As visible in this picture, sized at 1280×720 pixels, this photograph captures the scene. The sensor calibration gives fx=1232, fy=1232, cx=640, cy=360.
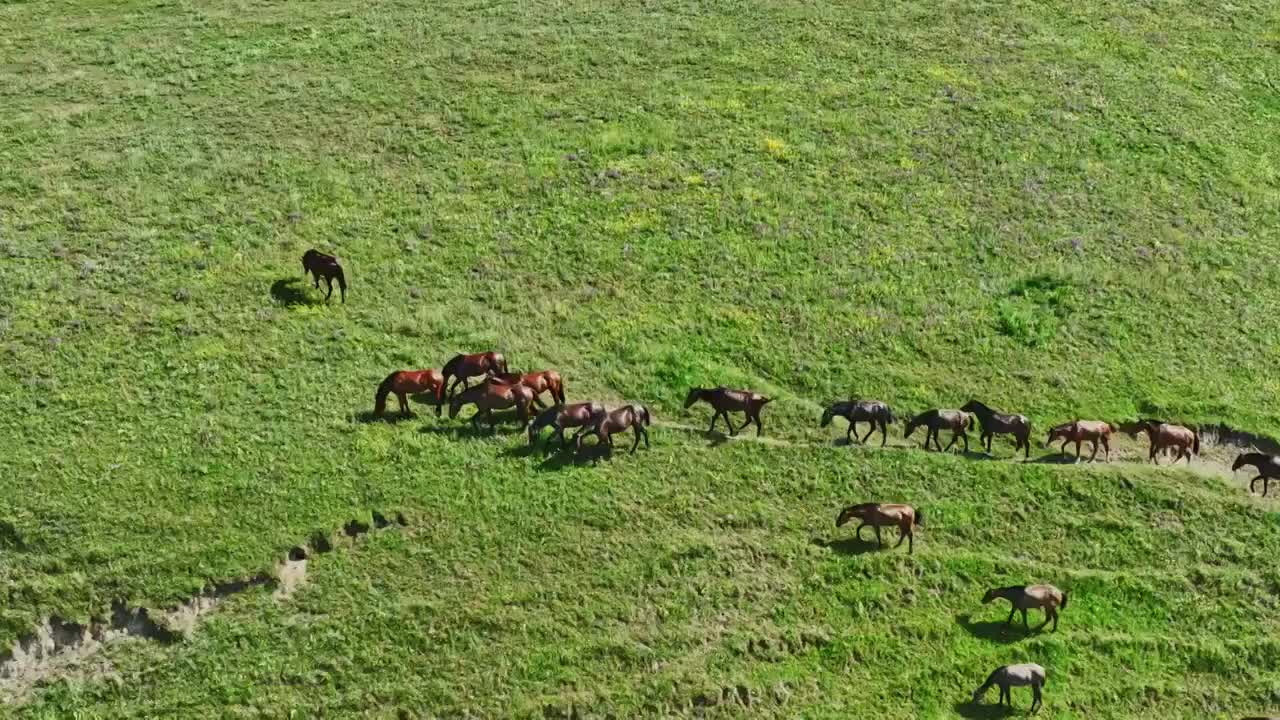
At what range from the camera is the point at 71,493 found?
24953mm

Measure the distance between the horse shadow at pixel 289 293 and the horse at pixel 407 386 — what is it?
17.9 feet

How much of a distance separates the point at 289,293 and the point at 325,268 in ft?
4.17

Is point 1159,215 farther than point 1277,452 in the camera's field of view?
Yes

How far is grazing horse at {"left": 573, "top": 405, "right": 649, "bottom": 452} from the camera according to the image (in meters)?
26.3

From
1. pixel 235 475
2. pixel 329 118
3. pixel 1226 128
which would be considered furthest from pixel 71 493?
pixel 1226 128

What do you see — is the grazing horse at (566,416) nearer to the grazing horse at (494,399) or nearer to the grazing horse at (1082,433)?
the grazing horse at (494,399)

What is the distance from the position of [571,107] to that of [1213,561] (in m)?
26.1

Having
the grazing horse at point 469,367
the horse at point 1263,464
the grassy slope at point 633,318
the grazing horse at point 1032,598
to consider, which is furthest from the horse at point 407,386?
the horse at point 1263,464

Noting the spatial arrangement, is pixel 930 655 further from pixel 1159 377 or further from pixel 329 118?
pixel 329 118

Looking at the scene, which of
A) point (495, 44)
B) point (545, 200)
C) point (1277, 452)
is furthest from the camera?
point (495, 44)

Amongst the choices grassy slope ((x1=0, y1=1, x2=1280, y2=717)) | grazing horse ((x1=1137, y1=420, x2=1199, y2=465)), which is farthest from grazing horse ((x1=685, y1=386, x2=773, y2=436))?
grazing horse ((x1=1137, y1=420, x2=1199, y2=465))

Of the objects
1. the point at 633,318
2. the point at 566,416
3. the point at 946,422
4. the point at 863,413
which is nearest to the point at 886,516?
the point at 863,413

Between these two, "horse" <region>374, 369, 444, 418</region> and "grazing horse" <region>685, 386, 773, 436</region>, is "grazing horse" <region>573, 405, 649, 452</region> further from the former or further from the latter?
"horse" <region>374, 369, 444, 418</region>

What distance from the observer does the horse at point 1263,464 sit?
27.0 meters
